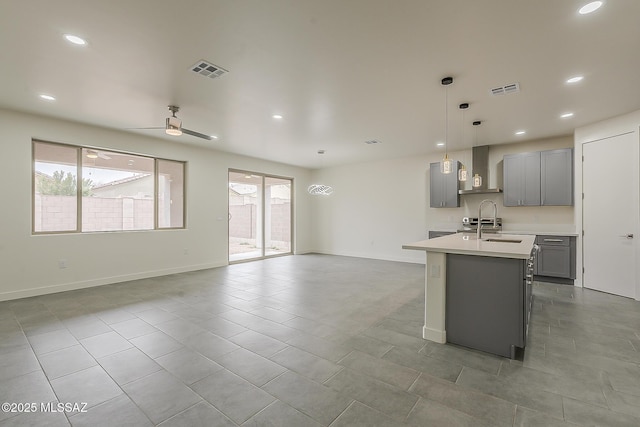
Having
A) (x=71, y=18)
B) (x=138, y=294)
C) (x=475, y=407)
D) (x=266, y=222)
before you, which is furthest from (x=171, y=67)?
(x=266, y=222)

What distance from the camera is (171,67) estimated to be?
292 centimetres

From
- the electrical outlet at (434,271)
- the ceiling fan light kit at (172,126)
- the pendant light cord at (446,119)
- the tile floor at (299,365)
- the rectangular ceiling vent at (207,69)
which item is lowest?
the tile floor at (299,365)

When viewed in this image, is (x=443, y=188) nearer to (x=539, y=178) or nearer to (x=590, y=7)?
(x=539, y=178)

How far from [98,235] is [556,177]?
8.38 metres

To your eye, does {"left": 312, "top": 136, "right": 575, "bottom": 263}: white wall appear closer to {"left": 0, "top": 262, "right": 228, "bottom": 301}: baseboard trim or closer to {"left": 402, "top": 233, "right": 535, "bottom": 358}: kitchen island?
{"left": 402, "top": 233, "right": 535, "bottom": 358}: kitchen island

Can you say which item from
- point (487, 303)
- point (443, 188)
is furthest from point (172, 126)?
point (443, 188)

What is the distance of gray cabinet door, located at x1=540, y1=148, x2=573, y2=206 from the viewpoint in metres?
5.12

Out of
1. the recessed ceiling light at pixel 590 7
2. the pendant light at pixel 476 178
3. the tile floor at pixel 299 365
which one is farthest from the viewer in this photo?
the pendant light at pixel 476 178

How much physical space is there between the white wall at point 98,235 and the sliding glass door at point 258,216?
0.41 meters

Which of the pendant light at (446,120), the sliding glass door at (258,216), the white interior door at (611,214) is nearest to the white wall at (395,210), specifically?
the white interior door at (611,214)

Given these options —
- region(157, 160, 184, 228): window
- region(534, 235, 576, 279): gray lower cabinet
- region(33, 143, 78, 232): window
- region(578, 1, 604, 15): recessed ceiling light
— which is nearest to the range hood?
region(534, 235, 576, 279): gray lower cabinet

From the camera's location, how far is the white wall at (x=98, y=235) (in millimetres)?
4109

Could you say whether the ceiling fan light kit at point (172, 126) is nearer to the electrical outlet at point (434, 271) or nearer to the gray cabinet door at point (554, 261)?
the electrical outlet at point (434, 271)

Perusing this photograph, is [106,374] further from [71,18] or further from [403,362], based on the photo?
[71,18]
